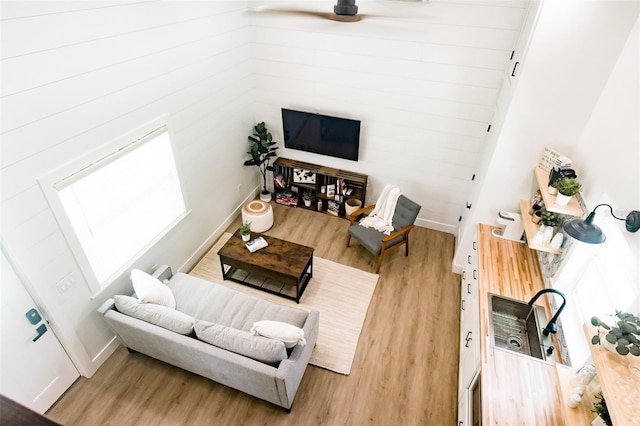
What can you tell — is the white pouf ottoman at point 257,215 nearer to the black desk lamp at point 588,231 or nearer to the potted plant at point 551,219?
the potted plant at point 551,219

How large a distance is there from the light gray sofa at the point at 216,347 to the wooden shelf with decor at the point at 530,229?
2108 millimetres

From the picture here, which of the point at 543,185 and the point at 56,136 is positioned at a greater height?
the point at 56,136

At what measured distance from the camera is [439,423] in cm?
326

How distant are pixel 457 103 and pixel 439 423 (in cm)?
346

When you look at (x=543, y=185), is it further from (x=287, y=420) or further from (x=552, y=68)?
(x=287, y=420)

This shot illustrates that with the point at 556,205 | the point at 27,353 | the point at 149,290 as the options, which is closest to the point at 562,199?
the point at 556,205

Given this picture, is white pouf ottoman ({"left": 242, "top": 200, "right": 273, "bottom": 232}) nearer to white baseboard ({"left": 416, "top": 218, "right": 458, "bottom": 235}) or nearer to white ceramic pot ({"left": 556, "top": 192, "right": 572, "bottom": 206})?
white baseboard ({"left": 416, "top": 218, "right": 458, "bottom": 235})

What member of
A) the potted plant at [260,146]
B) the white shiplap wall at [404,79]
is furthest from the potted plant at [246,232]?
the white shiplap wall at [404,79]

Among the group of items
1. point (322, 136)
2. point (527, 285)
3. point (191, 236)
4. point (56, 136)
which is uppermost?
point (56, 136)

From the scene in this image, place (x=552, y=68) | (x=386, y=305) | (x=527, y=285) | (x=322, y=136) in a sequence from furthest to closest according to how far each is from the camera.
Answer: (x=322, y=136), (x=386, y=305), (x=527, y=285), (x=552, y=68)

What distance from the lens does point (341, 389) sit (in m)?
3.50

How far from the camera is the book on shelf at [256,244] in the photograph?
4.39 m

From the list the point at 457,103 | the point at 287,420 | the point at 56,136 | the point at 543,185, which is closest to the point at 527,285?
the point at 543,185

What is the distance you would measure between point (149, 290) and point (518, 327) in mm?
3394
